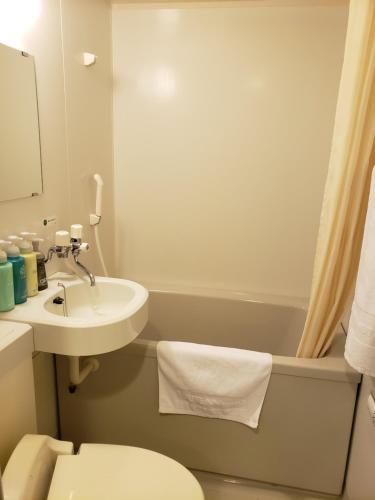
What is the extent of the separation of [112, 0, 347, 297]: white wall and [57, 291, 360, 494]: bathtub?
30.7 inches

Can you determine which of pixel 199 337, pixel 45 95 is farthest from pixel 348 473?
pixel 45 95

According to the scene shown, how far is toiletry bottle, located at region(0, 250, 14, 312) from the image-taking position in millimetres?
1177

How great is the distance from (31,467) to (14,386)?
22 cm

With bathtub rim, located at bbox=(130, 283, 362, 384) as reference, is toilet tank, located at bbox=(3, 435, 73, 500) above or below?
below

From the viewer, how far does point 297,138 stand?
205 centimetres

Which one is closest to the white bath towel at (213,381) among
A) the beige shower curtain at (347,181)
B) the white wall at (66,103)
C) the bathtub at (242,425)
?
the bathtub at (242,425)

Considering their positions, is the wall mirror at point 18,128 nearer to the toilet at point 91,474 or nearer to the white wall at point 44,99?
the white wall at point 44,99

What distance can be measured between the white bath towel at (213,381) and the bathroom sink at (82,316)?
0.91 ft

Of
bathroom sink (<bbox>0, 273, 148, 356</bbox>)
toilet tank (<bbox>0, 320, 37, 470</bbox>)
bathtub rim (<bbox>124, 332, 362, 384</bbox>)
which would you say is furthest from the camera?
bathtub rim (<bbox>124, 332, 362, 384</bbox>)

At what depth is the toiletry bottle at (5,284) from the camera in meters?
1.18

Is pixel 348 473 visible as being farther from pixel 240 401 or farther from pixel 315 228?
pixel 315 228

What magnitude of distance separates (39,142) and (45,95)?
0.65ft

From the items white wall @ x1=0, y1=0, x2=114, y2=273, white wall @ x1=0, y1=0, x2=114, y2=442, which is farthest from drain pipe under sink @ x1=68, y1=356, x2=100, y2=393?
white wall @ x1=0, y1=0, x2=114, y2=273

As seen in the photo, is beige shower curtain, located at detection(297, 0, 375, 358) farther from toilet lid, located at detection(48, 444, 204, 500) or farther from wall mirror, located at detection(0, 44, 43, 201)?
wall mirror, located at detection(0, 44, 43, 201)
